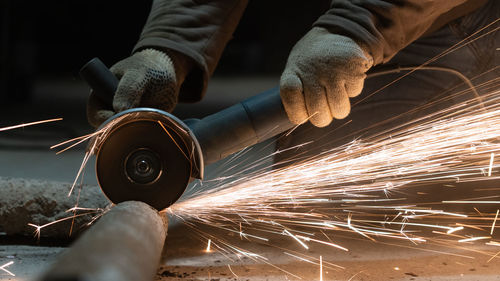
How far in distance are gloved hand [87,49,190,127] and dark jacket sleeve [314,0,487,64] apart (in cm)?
67

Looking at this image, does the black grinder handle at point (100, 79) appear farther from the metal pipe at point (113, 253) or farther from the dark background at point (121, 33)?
the dark background at point (121, 33)

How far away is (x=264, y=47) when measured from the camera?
15383mm

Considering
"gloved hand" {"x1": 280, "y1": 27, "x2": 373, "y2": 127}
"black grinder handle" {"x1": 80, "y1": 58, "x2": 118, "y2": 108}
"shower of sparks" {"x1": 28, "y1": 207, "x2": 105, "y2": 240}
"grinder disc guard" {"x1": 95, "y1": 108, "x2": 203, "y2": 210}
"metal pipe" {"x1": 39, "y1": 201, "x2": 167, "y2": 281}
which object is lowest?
"shower of sparks" {"x1": 28, "y1": 207, "x2": 105, "y2": 240}

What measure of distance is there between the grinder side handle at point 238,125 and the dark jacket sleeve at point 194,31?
52cm

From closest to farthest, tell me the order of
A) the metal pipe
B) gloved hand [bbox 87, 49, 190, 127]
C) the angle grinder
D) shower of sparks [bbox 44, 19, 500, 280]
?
the metal pipe < the angle grinder < gloved hand [bbox 87, 49, 190, 127] < shower of sparks [bbox 44, 19, 500, 280]

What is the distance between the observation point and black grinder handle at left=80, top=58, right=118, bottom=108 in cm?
227

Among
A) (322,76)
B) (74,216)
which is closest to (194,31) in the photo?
(322,76)

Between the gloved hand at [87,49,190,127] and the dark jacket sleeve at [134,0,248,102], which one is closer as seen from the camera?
the gloved hand at [87,49,190,127]

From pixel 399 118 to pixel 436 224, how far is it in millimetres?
591

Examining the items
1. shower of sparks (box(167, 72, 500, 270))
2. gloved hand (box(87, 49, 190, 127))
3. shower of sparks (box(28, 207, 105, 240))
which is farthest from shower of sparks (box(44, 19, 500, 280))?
gloved hand (box(87, 49, 190, 127))

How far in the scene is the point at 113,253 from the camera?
1134mm

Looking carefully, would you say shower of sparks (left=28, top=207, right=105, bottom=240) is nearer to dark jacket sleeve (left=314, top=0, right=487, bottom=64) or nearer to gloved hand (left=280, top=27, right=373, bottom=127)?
gloved hand (left=280, top=27, right=373, bottom=127)

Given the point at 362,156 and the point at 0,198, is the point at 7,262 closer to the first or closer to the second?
the point at 0,198

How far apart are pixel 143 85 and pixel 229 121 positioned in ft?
1.31
